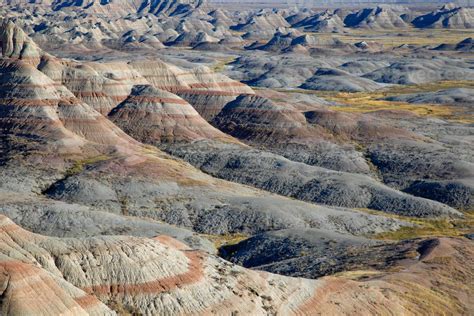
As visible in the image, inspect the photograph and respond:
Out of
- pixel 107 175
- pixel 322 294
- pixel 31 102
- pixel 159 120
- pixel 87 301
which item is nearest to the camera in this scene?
pixel 87 301

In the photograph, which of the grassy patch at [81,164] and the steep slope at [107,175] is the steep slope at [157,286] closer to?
the steep slope at [107,175]

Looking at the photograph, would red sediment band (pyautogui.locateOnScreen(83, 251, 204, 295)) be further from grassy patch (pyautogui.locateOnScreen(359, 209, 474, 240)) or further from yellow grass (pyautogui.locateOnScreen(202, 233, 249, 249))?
grassy patch (pyautogui.locateOnScreen(359, 209, 474, 240))

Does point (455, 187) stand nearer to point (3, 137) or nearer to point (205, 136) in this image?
point (205, 136)

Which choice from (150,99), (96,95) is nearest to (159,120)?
(150,99)

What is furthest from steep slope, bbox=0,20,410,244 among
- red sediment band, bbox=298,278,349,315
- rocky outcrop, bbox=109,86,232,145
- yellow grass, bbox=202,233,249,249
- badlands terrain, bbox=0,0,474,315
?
red sediment band, bbox=298,278,349,315

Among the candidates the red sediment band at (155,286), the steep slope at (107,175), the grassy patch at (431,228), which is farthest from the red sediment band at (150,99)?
the red sediment band at (155,286)

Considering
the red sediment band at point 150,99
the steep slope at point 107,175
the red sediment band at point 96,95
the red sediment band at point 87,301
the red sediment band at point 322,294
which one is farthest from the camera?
the red sediment band at point 150,99

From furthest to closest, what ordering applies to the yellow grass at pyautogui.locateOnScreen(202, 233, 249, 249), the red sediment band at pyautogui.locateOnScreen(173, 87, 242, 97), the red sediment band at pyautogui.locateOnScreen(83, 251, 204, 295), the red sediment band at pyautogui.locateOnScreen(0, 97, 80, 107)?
1. the red sediment band at pyautogui.locateOnScreen(173, 87, 242, 97)
2. the red sediment band at pyautogui.locateOnScreen(0, 97, 80, 107)
3. the yellow grass at pyautogui.locateOnScreen(202, 233, 249, 249)
4. the red sediment band at pyautogui.locateOnScreen(83, 251, 204, 295)

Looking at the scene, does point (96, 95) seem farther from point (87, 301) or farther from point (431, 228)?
point (87, 301)
